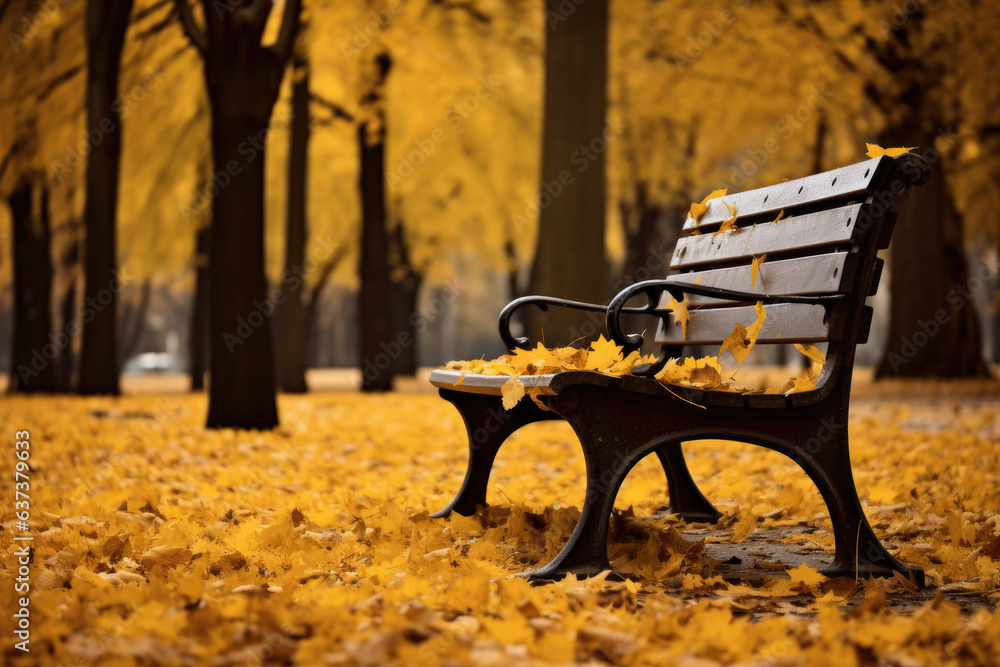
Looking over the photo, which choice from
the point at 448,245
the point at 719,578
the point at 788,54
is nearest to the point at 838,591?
the point at 719,578

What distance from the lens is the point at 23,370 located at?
1414 cm

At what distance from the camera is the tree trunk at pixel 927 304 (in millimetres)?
12836

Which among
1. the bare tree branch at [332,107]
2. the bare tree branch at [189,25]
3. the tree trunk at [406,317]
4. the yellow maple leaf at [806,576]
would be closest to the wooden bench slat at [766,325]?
the yellow maple leaf at [806,576]

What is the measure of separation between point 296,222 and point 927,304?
29.5 ft

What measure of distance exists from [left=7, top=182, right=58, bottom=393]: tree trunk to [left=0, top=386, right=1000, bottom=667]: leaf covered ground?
9664 mm

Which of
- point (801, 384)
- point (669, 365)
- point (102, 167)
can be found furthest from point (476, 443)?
point (102, 167)

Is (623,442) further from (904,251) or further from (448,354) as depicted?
(448,354)

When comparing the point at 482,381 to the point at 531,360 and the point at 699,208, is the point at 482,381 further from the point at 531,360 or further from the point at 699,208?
the point at 699,208

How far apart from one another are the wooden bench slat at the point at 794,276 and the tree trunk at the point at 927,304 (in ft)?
35.2

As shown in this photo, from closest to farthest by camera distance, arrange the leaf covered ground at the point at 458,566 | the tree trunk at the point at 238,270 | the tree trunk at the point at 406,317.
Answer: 1. the leaf covered ground at the point at 458,566
2. the tree trunk at the point at 238,270
3. the tree trunk at the point at 406,317

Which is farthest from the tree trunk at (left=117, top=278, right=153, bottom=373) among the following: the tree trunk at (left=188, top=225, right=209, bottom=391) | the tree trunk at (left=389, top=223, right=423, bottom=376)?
the tree trunk at (left=188, top=225, right=209, bottom=391)

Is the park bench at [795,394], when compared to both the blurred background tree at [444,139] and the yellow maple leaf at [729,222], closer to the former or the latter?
the yellow maple leaf at [729,222]

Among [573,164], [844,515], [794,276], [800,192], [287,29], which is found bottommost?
[844,515]

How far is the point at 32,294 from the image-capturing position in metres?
14.2
